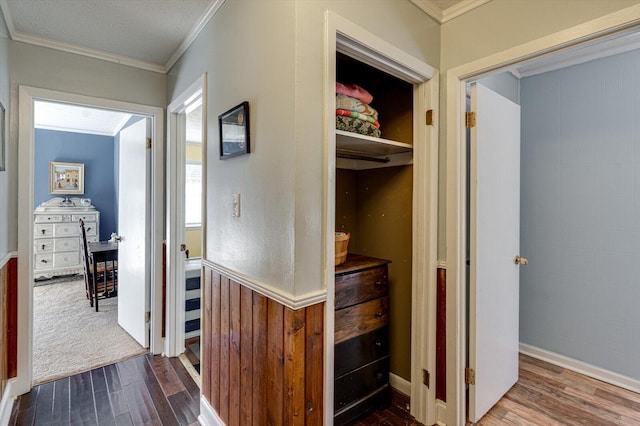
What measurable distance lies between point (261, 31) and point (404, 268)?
1.62m

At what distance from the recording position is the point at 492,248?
1.93m

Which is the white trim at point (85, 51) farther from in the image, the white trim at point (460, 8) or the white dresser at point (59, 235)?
the white dresser at point (59, 235)

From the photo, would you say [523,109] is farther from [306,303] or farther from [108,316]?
[108,316]

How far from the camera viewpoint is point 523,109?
274 cm

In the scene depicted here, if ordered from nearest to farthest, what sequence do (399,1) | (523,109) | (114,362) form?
(399,1) → (114,362) → (523,109)

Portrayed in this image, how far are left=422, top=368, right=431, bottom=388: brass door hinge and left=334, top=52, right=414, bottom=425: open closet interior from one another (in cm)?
21

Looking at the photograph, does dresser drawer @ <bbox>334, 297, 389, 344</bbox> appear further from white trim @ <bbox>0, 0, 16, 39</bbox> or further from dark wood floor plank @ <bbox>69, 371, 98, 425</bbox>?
white trim @ <bbox>0, 0, 16, 39</bbox>

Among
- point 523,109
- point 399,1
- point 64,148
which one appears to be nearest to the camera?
point 399,1

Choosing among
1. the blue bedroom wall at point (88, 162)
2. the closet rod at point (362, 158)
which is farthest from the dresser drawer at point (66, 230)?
the closet rod at point (362, 158)

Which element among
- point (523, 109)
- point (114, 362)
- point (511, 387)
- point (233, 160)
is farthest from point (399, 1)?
point (114, 362)

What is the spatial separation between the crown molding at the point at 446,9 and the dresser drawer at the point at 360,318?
1652mm

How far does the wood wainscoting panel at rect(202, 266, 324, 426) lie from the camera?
1238 mm

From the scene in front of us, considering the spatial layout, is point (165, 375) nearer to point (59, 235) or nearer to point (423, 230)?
point (423, 230)

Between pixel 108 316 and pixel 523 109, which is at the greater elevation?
pixel 523 109
